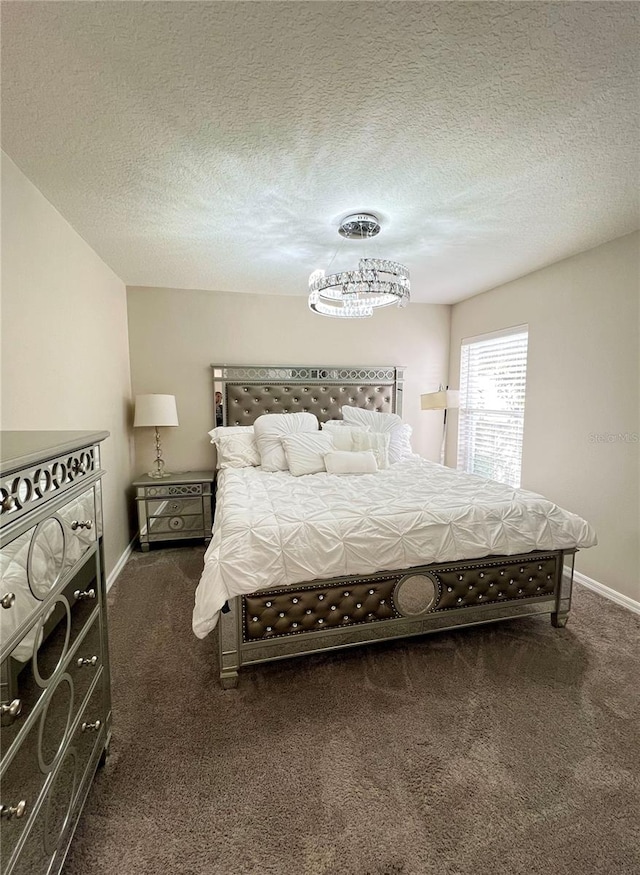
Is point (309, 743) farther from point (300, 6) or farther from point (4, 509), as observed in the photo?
point (300, 6)

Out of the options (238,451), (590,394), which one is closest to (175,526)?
(238,451)

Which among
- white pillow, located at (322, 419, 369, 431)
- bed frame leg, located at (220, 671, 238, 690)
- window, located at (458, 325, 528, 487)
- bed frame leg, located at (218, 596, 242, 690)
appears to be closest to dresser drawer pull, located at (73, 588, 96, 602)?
bed frame leg, located at (218, 596, 242, 690)

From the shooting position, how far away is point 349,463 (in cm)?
324

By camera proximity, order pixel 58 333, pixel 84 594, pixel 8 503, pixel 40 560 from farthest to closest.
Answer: pixel 58 333 < pixel 84 594 < pixel 40 560 < pixel 8 503

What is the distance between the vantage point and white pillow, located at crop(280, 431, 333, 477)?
3.25 meters

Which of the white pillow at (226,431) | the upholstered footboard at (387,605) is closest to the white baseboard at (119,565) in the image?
the white pillow at (226,431)

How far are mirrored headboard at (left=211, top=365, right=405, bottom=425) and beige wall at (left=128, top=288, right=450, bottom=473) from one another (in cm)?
13

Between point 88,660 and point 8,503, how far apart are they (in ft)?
2.46

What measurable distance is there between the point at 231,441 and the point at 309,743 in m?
2.57

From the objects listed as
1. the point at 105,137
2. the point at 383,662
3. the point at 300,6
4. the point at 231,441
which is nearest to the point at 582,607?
the point at 383,662

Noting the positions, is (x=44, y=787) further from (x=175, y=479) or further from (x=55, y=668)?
(x=175, y=479)

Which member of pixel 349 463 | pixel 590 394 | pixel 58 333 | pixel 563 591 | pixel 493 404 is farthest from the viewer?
pixel 493 404

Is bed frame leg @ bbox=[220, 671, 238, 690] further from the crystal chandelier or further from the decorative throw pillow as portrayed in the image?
the crystal chandelier

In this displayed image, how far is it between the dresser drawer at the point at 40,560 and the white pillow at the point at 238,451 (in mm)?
2325
